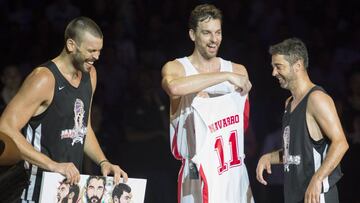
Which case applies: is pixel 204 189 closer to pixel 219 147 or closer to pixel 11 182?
pixel 219 147

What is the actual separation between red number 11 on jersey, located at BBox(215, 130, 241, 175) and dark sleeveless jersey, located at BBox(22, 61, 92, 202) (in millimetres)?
861

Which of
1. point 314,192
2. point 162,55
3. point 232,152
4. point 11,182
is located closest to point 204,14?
point 232,152

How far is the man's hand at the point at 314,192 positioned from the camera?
4.90 meters

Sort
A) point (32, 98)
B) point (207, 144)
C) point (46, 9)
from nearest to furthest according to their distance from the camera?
point (32, 98) → point (207, 144) → point (46, 9)

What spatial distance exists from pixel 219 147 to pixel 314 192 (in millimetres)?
675

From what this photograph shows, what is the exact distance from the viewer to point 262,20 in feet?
31.4

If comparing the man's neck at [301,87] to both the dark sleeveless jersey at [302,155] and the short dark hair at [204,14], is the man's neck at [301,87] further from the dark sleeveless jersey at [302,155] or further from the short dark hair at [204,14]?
the short dark hair at [204,14]

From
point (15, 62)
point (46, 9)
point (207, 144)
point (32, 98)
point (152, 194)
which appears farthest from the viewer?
point (46, 9)

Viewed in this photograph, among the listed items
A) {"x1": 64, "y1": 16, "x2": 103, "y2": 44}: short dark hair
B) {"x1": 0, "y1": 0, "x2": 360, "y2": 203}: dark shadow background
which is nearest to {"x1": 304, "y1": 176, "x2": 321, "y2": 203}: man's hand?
{"x1": 64, "y1": 16, "x2": 103, "y2": 44}: short dark hair

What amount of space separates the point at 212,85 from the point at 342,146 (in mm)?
862

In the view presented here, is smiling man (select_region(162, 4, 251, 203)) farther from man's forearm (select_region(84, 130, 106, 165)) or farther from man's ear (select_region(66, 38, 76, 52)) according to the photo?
man's ear (select_region(66, 38, 76, 52))

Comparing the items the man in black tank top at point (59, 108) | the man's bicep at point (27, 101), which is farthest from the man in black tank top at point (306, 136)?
the man's bicep at point (27, 101)

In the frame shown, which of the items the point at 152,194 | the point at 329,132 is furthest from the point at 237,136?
the point at 152,194

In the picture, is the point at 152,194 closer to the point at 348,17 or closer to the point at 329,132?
the point at 329,132
